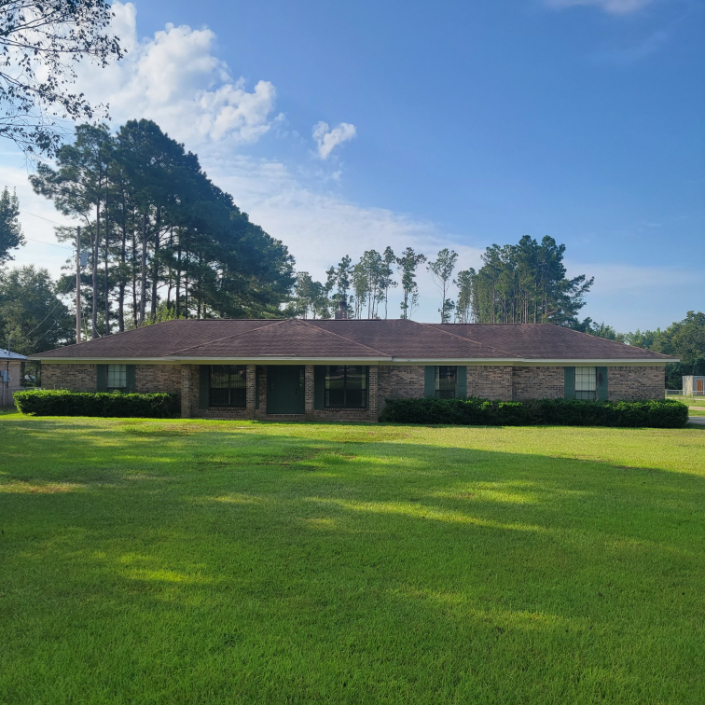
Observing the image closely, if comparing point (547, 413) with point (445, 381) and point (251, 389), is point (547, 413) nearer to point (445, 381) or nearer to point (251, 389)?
point (445, 381)

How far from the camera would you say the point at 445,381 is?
20578 millimetres

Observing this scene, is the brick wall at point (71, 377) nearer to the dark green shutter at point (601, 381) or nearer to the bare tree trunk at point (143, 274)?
the bare tree trunk at point (143, 274)

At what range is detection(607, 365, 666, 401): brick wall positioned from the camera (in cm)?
2106

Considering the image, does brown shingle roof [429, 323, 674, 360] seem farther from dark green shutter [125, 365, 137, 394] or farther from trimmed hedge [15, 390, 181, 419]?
dark green shutter [125, 365, 137, 394]

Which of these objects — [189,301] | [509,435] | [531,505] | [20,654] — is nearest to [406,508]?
[531,505]

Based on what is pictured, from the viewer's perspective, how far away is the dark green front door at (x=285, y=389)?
20.4 metres

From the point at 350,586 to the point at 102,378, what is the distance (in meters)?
20.5

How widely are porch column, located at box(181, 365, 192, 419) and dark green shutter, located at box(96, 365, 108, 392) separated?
4.26 meters

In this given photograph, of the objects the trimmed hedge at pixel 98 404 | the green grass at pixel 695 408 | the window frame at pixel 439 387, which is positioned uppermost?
the window frame at pixel 439 387

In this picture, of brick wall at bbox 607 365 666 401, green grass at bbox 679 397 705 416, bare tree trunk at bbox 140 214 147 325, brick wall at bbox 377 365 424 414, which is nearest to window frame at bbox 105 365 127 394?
brick wall at bbox 377 365 424 414

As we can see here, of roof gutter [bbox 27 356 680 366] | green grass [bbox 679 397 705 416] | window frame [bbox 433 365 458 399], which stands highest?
roof gutter [bbox 27 356 680 366]

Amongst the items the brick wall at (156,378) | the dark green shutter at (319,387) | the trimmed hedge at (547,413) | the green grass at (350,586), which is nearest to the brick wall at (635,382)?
the trimmed hedge at (547,413)

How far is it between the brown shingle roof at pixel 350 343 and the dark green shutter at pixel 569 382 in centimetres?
59

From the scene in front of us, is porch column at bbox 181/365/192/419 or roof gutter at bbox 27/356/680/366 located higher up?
roof gutter at bbox 27/356/680/366
